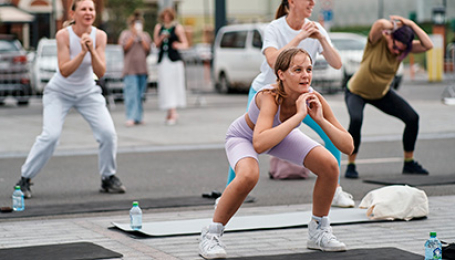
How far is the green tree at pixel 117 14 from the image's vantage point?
152ft

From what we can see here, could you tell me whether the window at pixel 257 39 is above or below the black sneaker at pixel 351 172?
below

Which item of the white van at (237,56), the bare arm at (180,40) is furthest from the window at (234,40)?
the bare arm at (180,40)

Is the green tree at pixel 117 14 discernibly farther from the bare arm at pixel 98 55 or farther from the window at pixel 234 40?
the bare arm at pixel 98 55

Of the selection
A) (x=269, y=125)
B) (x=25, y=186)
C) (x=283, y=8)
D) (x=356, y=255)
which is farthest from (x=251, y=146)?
(x=25, y=186)

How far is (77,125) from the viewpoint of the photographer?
1539 cm

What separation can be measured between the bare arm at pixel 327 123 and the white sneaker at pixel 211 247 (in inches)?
36.8

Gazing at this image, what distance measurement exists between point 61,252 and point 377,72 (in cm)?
437

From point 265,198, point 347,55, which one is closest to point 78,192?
point 265,198

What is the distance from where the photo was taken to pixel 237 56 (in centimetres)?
2400

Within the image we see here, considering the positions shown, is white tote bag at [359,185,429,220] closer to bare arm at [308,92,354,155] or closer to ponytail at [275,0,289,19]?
bare arm at [308,92,354,155]

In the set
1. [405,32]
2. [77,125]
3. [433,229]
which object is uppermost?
[405,32]

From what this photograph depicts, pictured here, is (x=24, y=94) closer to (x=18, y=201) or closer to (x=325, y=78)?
(x=325, y=78)

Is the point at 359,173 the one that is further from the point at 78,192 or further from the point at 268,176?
the point at 78,192

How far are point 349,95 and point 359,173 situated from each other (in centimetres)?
90
